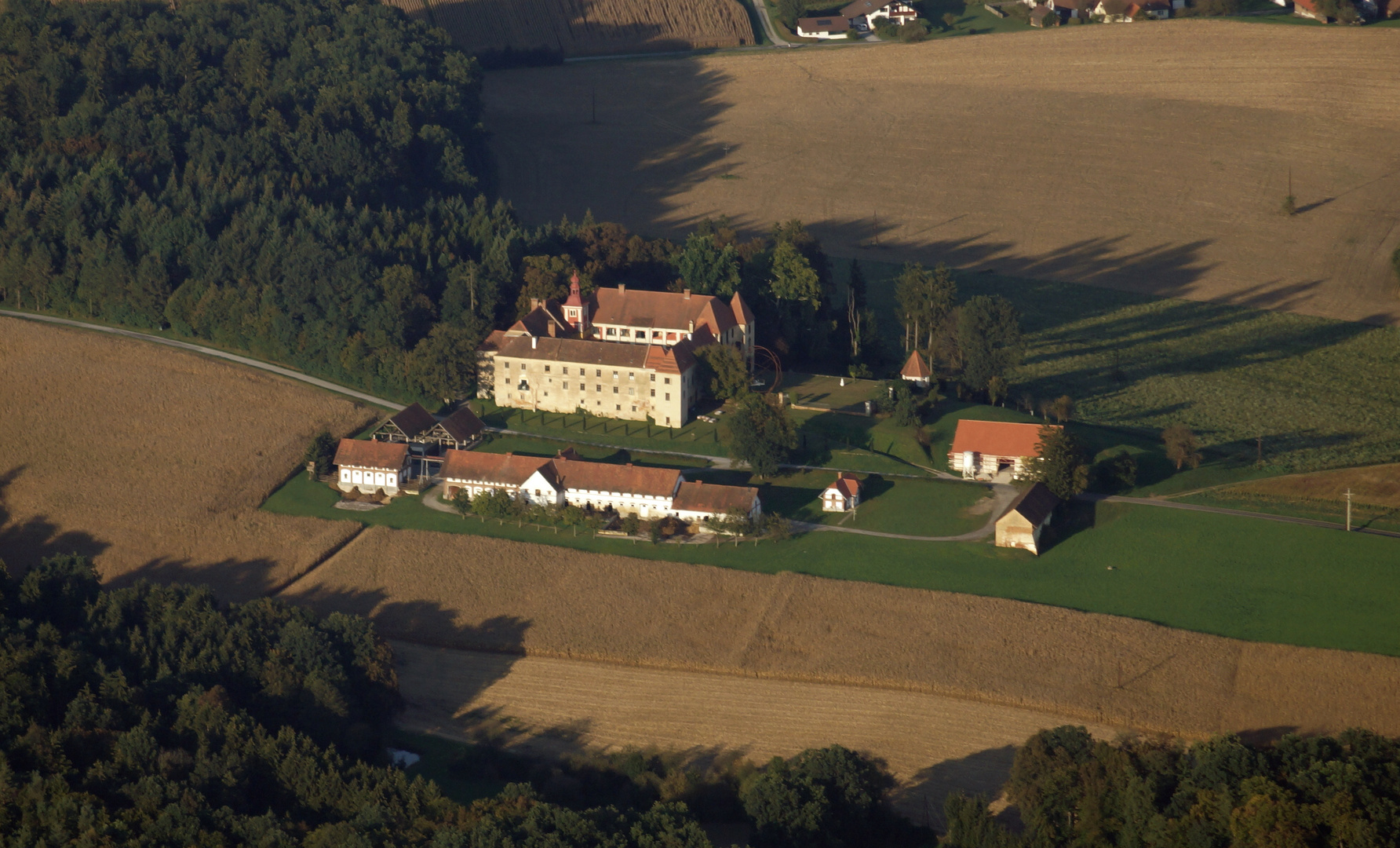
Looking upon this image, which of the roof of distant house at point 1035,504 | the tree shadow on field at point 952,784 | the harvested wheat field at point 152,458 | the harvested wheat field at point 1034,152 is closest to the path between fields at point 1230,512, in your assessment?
the roof of distant house at point 1035,504

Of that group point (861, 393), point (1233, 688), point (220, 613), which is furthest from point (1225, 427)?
point (220, 613)

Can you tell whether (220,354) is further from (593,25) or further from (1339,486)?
(593,25)

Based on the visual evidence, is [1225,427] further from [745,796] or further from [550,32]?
[550,32]

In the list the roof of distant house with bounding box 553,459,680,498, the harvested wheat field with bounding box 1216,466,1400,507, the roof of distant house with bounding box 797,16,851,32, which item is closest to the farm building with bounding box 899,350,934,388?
the roof of distant house with bounding box 553,459,680,498

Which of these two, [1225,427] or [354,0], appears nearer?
[1225,427]

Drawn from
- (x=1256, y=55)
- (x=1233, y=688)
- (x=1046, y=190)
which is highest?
(x=1256, y=55)

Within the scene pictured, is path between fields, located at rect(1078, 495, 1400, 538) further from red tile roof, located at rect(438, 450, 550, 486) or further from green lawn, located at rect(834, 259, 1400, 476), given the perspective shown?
red tile roof, located at rect(438, 450, 550, 486)
